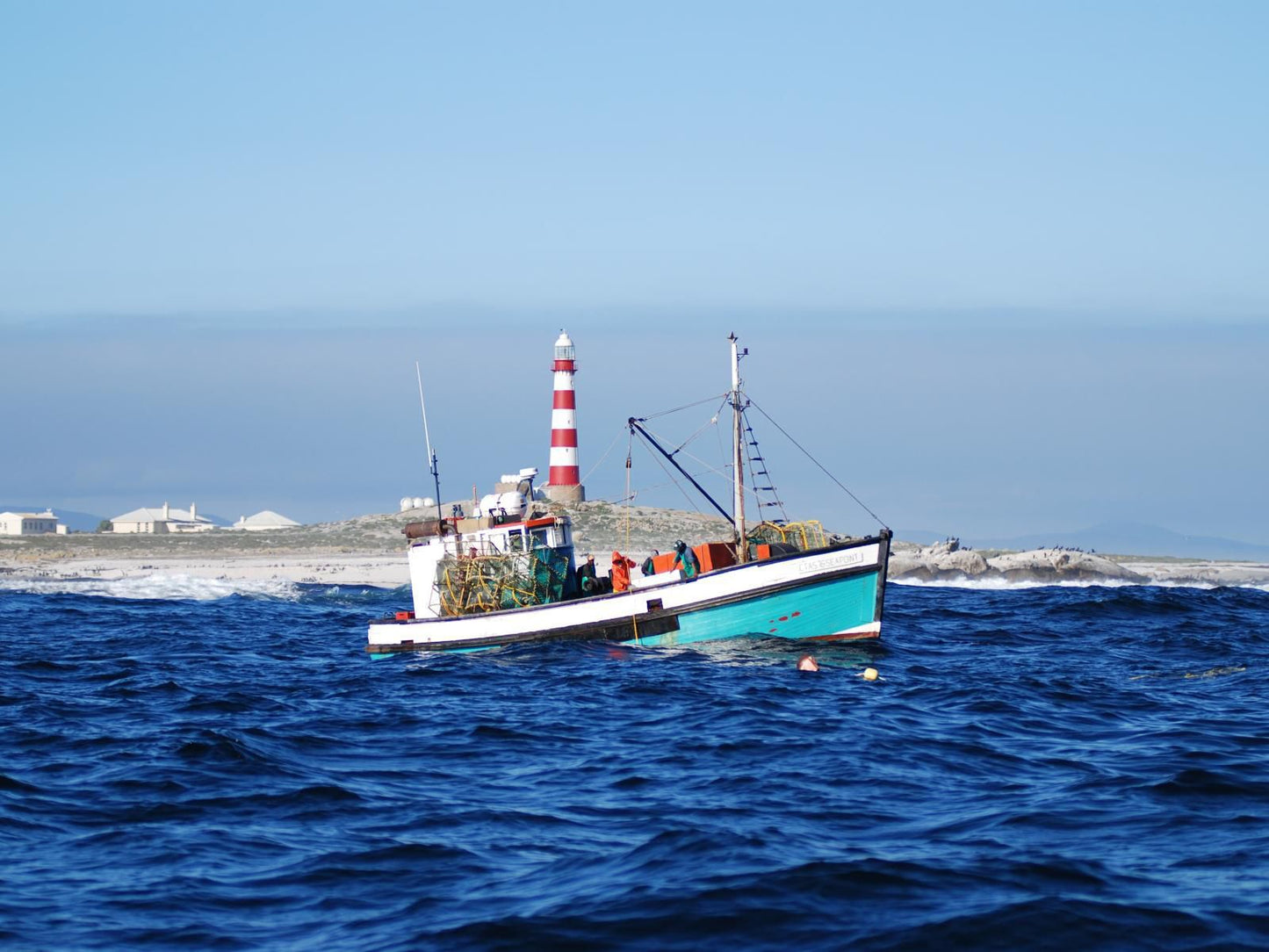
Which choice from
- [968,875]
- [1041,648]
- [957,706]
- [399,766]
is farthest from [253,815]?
[1041,648]

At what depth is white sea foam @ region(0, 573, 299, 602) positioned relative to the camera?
58.1 m

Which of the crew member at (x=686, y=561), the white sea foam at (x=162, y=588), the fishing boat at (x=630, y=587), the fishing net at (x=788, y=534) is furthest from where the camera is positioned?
the white sea foam at (x=162, y=588)

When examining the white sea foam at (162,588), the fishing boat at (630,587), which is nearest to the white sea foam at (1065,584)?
the white sea foam at (162,588)

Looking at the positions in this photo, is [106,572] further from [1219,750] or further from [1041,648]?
[1219,750]

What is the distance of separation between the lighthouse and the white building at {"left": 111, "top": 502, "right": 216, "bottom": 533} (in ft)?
122

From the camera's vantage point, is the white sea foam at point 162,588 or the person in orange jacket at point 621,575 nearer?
the person in orange jacket at point 621,575

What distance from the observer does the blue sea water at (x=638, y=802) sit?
40.5 feet

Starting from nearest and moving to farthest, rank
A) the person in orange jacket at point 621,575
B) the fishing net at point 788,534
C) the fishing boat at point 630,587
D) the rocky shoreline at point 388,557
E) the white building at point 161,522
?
the fishing boat at point 630,587
the person in orange jacket at point 621,575
the fishing net at point 788,534
the rocky shoreline at point 388,557
the white building at point 161,522

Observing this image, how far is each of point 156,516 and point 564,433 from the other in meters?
56.4

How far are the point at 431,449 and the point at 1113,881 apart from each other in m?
26.6

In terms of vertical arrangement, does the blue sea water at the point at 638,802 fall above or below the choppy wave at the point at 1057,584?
above

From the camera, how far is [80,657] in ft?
113

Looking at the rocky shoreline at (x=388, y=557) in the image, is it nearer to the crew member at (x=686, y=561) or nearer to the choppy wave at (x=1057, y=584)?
the choppy wave at (x=1057, y=584)

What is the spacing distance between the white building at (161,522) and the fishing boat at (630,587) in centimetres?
7314
